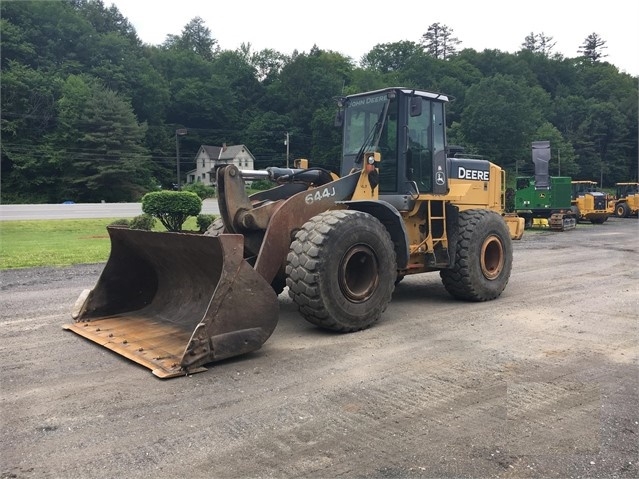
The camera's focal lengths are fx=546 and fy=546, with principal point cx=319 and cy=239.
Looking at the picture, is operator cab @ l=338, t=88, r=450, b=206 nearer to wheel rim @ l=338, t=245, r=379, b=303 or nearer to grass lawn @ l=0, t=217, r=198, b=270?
wheel rim @ l=338, t=245, r=379, b=303

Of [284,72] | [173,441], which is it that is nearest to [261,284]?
[173,441]

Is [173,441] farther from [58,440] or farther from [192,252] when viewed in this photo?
[192,252]

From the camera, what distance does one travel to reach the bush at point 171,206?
1772 centimetres

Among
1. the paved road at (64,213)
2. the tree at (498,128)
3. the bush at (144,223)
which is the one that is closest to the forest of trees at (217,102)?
the tree at (498,128)

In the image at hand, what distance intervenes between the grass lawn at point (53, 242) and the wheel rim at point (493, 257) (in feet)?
27.0

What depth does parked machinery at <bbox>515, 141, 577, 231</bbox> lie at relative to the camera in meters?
26.5

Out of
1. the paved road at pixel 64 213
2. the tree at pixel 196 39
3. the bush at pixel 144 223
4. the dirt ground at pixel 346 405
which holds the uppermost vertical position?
the tree at pixel 196 39

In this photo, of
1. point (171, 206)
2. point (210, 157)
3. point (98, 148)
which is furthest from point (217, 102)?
point (171, 206)

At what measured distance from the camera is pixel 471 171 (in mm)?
8367

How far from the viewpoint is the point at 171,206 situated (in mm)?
17812

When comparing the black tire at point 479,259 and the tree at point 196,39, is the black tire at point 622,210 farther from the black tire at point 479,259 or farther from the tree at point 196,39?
the tree at point 196,39

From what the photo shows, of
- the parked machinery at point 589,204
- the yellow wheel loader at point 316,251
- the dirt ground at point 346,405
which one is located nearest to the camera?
the dirt ground at point 346,405

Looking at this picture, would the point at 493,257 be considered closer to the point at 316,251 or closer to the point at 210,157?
the point at 316,251

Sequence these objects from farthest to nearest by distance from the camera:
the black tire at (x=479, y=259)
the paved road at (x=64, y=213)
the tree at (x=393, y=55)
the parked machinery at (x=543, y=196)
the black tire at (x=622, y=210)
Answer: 1. the tree at (x=393, y=55)
2. the black tire at (x=622, y=210)
3. the paved road at (x=64, y=213)
4. the parked machinery at (x=543, y=196)
5. the black tire at (x=479, y=259)
